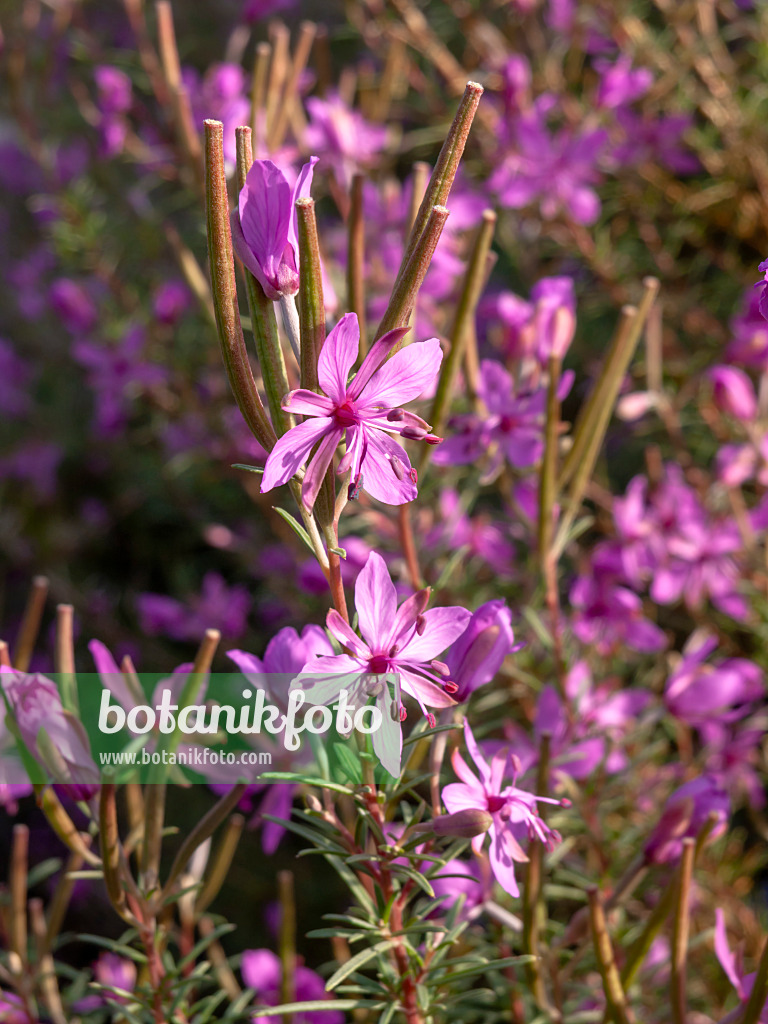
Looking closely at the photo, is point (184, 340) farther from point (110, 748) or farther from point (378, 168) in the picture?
point (110, 748)

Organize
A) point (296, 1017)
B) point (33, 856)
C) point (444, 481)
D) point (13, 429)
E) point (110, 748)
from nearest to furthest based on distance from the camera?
→ point (110, 748), point (296, 1017), point (444, 481), point (33, 856), point (13, 429)

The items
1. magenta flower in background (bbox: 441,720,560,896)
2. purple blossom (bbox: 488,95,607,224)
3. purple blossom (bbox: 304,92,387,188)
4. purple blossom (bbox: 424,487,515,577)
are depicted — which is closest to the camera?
magenta flower in background (bbox: 441,720,560,896)

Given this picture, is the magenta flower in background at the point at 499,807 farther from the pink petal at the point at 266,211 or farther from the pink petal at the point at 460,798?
the pink petal at the point at 266,211

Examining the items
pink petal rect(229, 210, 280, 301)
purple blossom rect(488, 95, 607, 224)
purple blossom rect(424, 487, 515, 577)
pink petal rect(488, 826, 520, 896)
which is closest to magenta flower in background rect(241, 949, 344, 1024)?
pink petal rect(488, 826, 520, 896)

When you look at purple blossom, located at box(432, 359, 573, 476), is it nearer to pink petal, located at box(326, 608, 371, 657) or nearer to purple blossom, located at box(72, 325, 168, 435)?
pink petal, located at box(326, 608, 371, 657)

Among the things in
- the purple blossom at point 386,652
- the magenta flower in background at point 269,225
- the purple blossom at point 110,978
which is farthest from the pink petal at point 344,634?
the purple blossom at point 110,978

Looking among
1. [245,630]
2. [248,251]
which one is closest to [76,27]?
[245,630]
